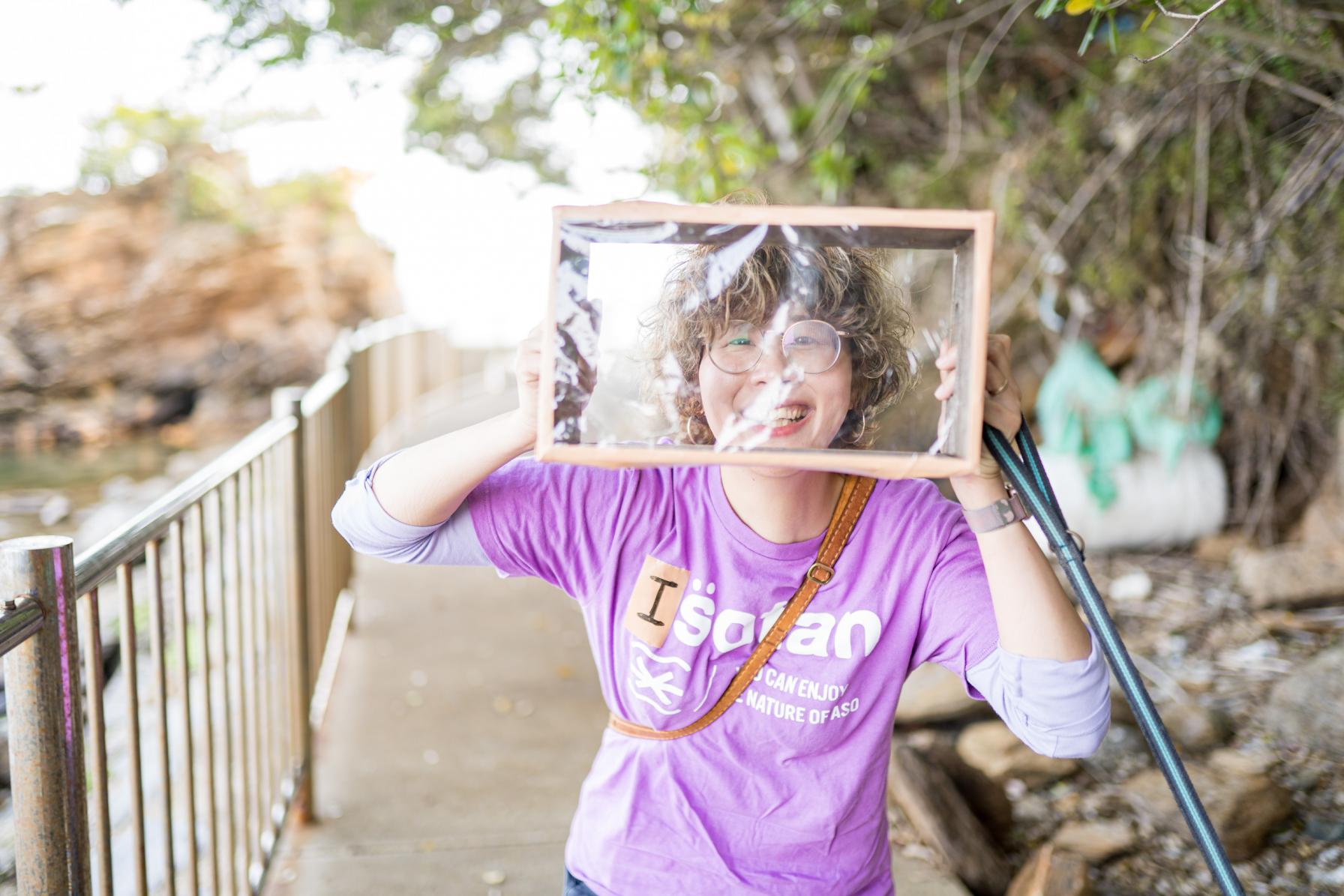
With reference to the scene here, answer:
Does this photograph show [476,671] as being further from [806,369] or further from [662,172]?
[806,369]

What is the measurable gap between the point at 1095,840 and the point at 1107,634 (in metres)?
1.90

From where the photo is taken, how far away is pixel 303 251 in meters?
16.8

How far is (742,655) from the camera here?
5.15ft

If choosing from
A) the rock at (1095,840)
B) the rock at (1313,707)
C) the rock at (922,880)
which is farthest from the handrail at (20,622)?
the rock at (1313,707)

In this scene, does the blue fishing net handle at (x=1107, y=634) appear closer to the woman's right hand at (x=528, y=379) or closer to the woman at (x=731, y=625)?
the woman at (x=731, y=625)

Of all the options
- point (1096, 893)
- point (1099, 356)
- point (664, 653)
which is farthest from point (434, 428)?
point (664, 653)

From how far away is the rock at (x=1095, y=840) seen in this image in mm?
2957

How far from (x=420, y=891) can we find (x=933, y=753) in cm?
153

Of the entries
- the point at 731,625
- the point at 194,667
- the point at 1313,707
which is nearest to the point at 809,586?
the point at 731,625

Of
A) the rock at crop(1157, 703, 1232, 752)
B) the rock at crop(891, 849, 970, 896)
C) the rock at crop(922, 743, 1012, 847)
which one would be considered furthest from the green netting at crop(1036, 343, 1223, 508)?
the rock at crop(891, 849, 970, 896)

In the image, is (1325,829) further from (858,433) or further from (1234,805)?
(858,433)

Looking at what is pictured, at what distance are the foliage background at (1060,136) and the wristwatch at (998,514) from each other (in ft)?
5.87

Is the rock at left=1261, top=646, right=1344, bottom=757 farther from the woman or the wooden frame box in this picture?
the wooden frame box

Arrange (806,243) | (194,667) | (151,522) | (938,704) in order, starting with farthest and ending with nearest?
(194,667) → (938,704) → (151,522) → (806,243)
